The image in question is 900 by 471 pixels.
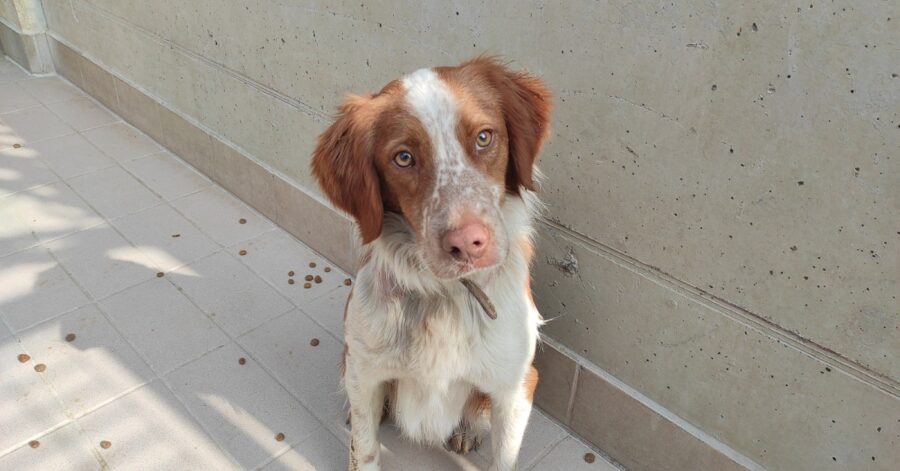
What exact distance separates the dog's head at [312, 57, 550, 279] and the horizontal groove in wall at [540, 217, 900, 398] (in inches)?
19.2

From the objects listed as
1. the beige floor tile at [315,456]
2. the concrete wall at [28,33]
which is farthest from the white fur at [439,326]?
the concrete wall at [28,33]

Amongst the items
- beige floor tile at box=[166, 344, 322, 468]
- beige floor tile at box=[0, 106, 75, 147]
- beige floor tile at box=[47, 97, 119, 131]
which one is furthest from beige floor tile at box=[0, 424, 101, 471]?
beige floor tile at box=[47, 97, 119, 131]

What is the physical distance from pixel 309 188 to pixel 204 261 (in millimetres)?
699

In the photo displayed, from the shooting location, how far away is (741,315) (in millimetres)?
→ 1743

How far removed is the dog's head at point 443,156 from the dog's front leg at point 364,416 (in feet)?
1.79

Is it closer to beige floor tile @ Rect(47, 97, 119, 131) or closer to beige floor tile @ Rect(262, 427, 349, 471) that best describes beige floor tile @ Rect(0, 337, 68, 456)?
beige floor tile @ Rect(262, 427, 349, 471)

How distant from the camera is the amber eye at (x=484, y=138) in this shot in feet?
5.12

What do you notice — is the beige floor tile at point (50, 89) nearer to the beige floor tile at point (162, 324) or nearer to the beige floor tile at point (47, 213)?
the beige floor tile at point (47, 213)

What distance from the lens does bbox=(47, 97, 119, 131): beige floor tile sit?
469 cm

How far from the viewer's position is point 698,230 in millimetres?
1757

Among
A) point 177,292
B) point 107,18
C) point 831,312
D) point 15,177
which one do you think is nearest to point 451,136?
point 831,312

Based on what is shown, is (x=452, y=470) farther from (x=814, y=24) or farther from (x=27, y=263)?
(x=27, y=263)

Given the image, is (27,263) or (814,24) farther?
(27,263)

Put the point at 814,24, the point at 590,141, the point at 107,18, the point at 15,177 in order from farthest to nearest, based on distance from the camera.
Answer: the point at 107,18 → the point at 15,177 → the point at 590,141 → the point at 814,24
